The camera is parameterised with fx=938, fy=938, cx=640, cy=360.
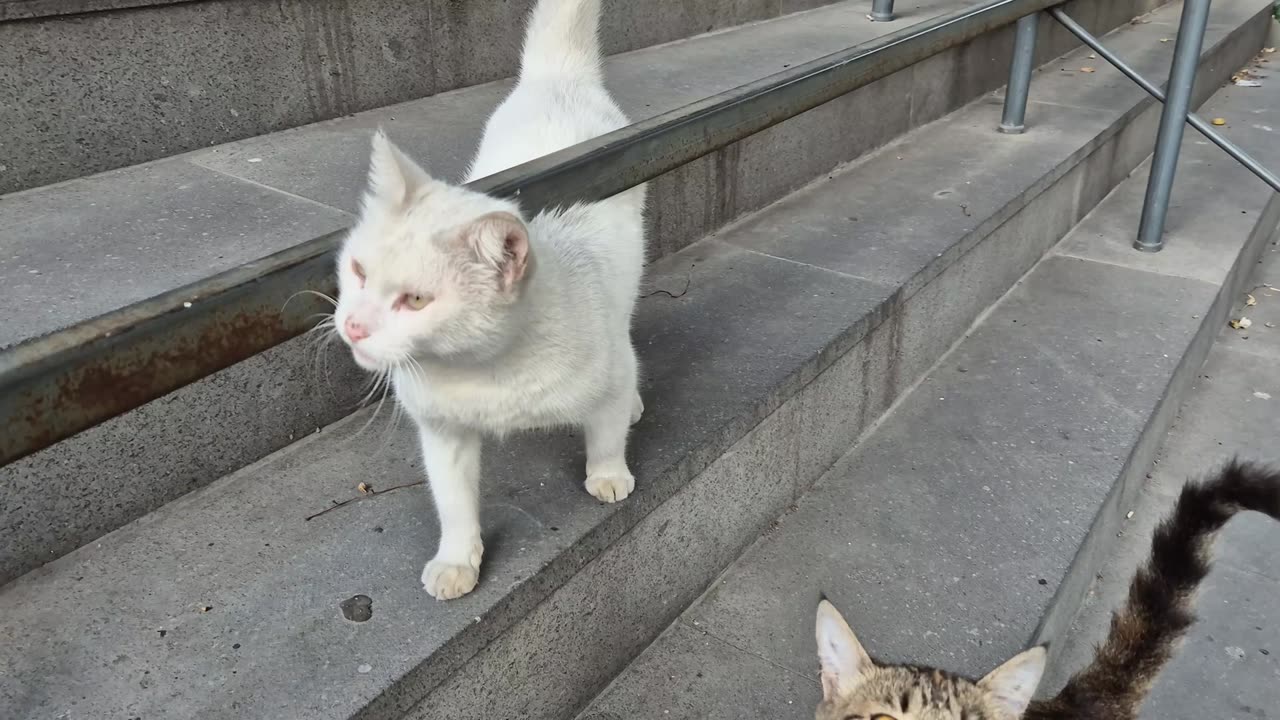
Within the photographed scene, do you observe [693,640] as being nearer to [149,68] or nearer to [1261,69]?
[149,68]

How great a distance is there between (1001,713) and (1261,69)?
700cm

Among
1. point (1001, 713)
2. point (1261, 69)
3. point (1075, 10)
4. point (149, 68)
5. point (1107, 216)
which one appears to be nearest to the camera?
point (1001, 713)

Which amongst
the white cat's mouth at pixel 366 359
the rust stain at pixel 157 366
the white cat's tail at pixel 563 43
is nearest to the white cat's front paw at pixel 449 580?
the white cat's mouth at pixel 366 359

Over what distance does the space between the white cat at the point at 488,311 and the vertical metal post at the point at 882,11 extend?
2.82 metres

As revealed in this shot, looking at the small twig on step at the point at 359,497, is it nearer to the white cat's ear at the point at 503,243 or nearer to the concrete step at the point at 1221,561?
the white cat's ear at the point at 503,243

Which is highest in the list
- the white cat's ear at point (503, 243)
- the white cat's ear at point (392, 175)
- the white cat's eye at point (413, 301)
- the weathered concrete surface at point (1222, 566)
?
the white cat's ear at point (392, 175)

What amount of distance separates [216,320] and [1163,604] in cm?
164

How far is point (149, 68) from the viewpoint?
8.13ft

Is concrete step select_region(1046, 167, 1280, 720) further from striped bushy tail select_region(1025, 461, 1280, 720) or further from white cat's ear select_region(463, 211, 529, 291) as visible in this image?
white cat's ear select_region(463, 211, 529, 291)

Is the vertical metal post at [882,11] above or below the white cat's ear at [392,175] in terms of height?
below

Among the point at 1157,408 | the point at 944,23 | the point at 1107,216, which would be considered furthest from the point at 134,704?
the point at 1107,216

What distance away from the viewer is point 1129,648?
171cm

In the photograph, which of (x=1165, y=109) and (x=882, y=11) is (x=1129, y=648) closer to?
(x=1165, y=109)

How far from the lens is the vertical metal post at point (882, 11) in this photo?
4.39m
